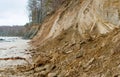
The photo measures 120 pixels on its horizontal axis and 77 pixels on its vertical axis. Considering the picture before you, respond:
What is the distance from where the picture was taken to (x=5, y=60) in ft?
56.7

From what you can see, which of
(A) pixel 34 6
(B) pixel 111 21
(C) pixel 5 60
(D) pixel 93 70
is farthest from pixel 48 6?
(D) pixel 93 70

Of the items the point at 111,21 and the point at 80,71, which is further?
the point at 111,21

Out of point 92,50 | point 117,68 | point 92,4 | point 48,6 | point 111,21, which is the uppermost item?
point 48,6

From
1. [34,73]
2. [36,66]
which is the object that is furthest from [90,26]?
[34,73]

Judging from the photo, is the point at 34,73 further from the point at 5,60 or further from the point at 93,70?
the point at 5,60

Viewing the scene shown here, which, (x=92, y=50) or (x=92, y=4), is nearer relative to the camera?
(x=92, y=50)

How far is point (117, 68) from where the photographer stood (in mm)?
8766

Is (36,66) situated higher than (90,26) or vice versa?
(90,26)

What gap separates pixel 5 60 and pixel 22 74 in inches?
214

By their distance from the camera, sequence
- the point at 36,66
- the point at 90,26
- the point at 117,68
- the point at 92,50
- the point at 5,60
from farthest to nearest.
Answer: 1. the point at 5,60
2. the point at 90,26
3. the point at 36,66
4. the point at 92,50
5. the point at 117,68

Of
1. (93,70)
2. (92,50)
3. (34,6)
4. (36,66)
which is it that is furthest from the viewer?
(34,6)

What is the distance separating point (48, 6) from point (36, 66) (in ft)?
164

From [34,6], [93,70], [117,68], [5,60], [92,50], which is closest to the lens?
[117,68]

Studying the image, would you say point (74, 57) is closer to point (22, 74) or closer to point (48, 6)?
point (22, 74)
